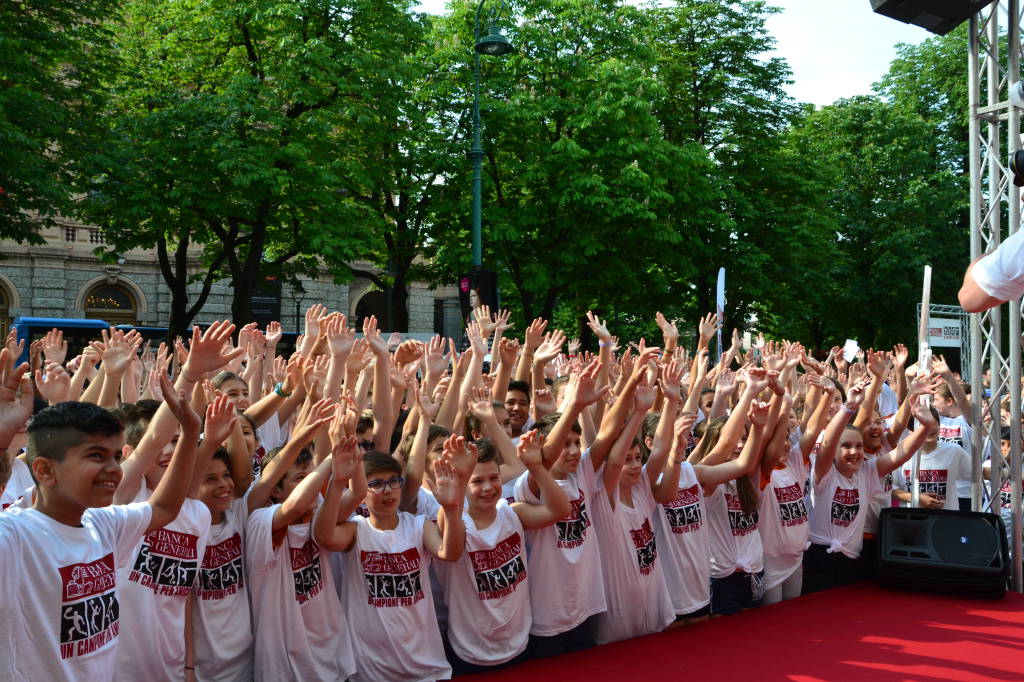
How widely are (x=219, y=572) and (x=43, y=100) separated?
44.2 ft

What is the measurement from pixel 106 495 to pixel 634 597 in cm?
318

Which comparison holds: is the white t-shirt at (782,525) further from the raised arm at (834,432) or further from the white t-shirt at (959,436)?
the white t-shirt at (959,436)

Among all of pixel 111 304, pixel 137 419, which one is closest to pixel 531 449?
pixel 137 419

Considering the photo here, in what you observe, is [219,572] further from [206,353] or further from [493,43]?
[493,43]

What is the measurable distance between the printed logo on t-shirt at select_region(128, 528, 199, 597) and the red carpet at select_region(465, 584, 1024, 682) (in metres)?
1.63

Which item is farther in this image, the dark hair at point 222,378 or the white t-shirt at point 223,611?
the dark hair at point 222,378

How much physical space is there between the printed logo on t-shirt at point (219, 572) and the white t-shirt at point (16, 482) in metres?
1.13

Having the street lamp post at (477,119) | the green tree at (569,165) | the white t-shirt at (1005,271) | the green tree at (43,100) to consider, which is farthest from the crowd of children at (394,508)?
the green tree at (569,165)

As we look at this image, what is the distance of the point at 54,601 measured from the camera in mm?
2984

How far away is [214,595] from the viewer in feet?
13.3

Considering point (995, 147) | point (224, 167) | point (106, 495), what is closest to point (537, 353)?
point (106, 495)

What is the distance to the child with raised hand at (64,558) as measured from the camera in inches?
116

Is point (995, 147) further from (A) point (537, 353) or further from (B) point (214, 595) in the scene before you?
(B) point (214, 595)

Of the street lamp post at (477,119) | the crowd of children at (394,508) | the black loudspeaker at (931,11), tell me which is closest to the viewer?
the crowd of children at (394,508)
